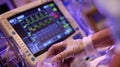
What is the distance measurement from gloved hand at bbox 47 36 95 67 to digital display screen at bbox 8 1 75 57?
0.51ft

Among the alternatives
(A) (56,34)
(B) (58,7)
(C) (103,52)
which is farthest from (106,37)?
(B) (58,7)

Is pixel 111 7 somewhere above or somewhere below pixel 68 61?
above

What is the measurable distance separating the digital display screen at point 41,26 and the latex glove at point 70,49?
0.16 metres

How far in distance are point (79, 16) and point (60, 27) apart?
301 mm

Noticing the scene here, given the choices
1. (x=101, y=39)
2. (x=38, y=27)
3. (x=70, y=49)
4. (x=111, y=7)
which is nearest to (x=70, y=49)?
(x=70, y=49)

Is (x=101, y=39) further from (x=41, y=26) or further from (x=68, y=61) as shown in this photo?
(x=41, y=26)

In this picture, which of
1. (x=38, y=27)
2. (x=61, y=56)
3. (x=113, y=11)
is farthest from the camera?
(x=38, y=27)

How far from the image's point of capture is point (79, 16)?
153 centimetres

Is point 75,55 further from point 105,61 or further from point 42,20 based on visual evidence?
point 42,20

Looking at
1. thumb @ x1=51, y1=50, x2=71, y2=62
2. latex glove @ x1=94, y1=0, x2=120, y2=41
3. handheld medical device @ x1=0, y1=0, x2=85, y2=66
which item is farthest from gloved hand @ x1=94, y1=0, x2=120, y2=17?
handheld medical device @ x1=0, y1=0, x2=85, y2=66

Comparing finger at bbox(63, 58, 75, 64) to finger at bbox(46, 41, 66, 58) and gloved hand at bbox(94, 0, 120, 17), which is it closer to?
finger at bbox(46, 41, 66, 58)

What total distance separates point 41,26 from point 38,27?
0.02 metres

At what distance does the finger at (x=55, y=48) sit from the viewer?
39.4 inches

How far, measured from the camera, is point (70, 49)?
3.14 feet
